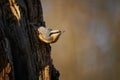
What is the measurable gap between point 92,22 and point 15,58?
2243 mm

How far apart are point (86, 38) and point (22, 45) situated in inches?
84.9

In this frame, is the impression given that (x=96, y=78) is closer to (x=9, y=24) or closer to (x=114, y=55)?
(x=114, y=55)

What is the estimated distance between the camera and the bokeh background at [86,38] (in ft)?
10.8

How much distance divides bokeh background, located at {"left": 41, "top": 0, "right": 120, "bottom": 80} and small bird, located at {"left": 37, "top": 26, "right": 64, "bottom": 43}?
1.73 m

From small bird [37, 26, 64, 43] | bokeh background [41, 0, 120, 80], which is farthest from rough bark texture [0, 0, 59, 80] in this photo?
bokeh background [41, 0, 120, 80]

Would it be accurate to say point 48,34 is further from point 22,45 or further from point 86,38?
point 86,38

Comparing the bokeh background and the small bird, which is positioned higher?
the small bird

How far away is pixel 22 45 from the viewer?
137 cm

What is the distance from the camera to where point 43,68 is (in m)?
1.47

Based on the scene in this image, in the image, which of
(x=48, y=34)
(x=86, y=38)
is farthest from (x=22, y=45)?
(x=86, y=38)

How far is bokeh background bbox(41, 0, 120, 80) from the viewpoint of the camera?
130 inches

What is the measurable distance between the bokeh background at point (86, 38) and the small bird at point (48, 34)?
1734 mm

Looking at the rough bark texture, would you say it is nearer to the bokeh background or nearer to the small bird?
the small bird

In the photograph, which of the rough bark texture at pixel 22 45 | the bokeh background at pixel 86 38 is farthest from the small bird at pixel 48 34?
the bokeh background at pixel 86 38
